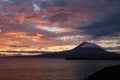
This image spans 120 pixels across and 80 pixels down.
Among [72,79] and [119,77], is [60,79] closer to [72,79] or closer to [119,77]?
[72,79]

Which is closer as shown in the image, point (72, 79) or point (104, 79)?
point (104, 79)

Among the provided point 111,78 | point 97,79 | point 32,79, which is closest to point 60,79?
point 32,79

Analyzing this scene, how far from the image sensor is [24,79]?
2707 inches

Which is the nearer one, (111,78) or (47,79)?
(111,78)

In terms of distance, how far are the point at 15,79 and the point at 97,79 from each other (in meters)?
30.7

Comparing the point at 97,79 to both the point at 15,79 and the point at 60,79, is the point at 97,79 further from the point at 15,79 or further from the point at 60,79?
the point at 15,79

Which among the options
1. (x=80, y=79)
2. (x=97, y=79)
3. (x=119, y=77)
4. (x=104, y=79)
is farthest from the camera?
(x=80, y=79)

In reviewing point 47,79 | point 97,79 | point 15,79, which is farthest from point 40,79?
point 97,79

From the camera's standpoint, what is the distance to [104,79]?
41031mm

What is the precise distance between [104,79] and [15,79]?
33632 mm

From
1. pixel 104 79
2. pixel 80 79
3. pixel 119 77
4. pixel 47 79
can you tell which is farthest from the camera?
pixel 47 79

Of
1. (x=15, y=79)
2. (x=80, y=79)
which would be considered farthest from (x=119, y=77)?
(x=15, y=79)

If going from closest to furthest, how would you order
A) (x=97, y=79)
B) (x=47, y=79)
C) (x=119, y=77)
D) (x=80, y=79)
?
(x=119, y=77)
(x=97, y=79)
(x=80, y=79)
(x=47, y=79)

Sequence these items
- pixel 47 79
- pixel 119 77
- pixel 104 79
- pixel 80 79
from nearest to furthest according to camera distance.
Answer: pixel 119 77 < pixel 104 79 < pixel 80 79 < pixel 47 79
